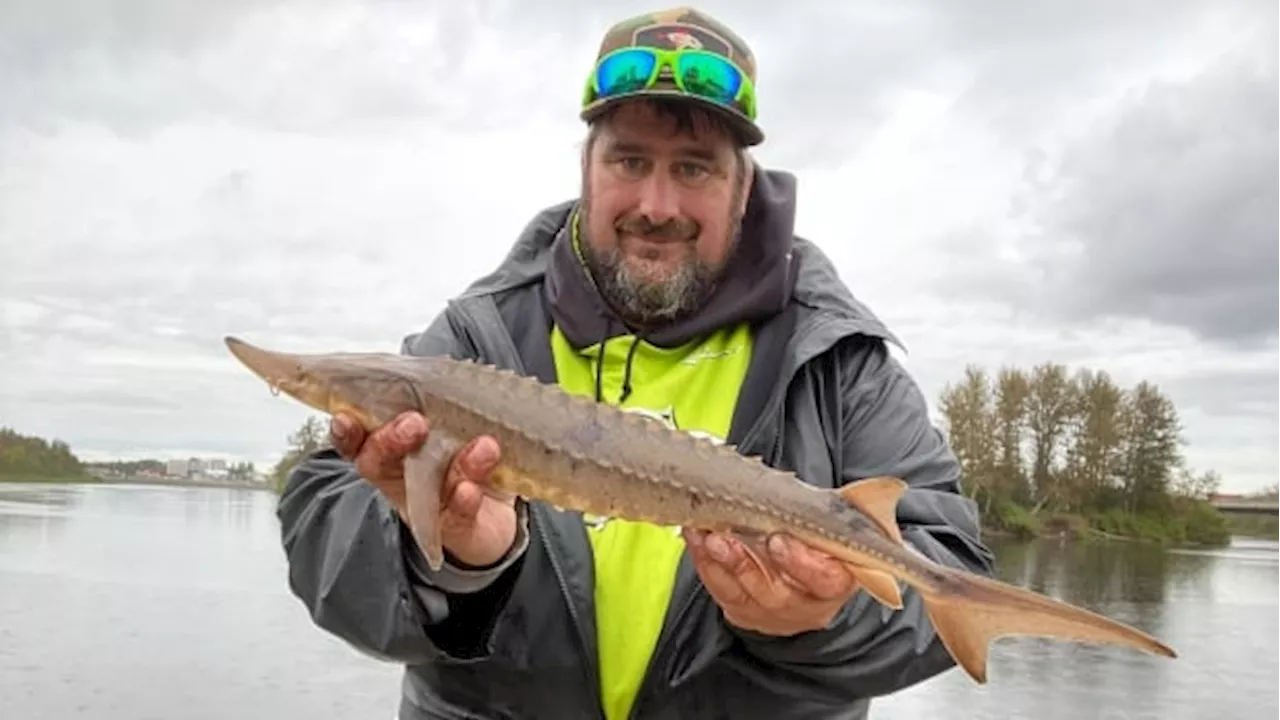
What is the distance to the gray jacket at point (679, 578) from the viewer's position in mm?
3750

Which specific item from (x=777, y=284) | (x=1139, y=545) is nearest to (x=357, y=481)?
(x=777, y=284)

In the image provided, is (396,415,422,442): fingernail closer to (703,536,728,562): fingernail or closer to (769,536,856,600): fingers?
(703,536,728,562): fingernail

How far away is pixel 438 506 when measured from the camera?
3.35 metres

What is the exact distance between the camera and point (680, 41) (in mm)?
4352

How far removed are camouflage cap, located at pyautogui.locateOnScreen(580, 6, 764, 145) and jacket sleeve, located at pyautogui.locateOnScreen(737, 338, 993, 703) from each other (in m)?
0.87

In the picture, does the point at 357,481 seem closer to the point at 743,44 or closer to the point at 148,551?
the point at 743,44

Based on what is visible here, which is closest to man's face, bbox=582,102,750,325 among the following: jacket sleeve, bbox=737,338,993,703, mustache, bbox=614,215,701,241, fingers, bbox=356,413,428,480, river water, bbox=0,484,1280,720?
mustache, bbox=614,215,701,241

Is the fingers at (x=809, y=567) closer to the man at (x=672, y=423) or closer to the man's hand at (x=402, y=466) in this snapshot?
the man at (x=672, y=423)

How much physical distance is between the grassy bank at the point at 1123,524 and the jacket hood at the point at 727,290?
66838 mm

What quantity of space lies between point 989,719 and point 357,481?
673 inches

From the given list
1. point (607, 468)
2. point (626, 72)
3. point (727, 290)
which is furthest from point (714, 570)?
point (626, 72)

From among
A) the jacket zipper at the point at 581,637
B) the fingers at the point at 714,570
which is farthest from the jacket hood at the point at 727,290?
the fingers at the point at 714,570

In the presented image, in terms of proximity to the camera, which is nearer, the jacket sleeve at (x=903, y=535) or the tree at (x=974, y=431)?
the jacket sleeve at (x=903, y=535)

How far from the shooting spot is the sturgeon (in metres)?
3.39
